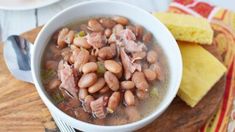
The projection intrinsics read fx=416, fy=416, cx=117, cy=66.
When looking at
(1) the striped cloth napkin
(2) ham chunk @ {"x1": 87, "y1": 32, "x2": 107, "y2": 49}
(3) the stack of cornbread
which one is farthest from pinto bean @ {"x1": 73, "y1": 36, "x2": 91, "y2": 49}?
(1) the striped cloth napkin

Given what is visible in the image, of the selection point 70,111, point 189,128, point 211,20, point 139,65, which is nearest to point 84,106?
point 70,111

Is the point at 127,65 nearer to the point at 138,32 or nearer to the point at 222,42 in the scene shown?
the point at 138,32

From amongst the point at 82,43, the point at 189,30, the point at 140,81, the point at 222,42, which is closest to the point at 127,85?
the point at 140,81

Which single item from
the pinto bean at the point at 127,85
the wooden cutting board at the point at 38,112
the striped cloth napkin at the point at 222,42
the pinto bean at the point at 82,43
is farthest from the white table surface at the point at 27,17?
the pinto bean at the point at 127,85

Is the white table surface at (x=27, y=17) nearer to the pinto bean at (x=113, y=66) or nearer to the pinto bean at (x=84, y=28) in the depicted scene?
the pinto bean at (x=84, y=28)

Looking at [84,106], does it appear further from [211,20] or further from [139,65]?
[211,20]

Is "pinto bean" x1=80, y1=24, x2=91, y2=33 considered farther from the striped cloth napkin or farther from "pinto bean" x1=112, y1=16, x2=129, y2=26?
the striped cloth napkin
